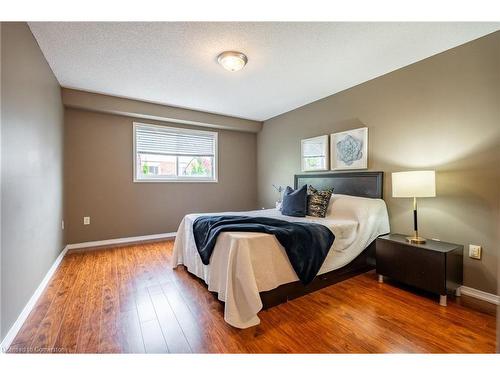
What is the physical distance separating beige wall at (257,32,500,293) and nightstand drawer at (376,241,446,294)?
480 millimetres

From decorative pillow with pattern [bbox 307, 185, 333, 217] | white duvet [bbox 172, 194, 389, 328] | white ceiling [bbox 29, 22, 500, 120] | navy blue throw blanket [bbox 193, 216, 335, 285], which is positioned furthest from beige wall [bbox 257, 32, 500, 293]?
navy blue throw blanket [bbox 193, 216, 335, 285]

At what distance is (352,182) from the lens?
10.2 feet

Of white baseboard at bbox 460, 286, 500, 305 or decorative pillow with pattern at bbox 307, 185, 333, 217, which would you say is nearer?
white baseboard at bbox 460, 286, 500, 305

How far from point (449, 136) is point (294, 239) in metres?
1.87

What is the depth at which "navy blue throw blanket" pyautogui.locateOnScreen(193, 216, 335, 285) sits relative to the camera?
1934mm

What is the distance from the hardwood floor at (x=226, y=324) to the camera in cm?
142

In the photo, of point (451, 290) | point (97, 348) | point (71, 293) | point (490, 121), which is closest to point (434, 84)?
point (490, 121)

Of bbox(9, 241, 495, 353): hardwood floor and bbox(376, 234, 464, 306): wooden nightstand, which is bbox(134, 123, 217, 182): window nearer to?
bbox(9, 241, 495, 353): hardwood floor

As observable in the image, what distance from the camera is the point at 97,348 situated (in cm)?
140

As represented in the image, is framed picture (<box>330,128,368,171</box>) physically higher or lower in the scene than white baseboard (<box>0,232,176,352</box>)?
higher

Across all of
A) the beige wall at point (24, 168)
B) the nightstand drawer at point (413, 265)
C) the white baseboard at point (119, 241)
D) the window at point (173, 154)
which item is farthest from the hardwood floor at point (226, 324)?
the window at point (173, 154)

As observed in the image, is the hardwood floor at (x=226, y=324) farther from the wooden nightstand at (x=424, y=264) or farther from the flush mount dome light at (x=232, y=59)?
the flush mount dome light at (x=232, y=59)

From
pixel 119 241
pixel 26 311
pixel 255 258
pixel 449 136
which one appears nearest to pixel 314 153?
pixel 449 136

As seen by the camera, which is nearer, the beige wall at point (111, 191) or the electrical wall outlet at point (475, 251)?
the electrical wall outlet at point (475, 251)
